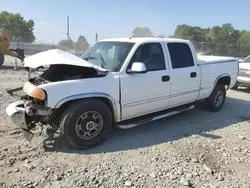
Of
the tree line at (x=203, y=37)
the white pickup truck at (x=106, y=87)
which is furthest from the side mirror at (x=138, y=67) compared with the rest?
the tree line at (x=203, y=37)

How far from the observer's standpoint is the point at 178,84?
530cm

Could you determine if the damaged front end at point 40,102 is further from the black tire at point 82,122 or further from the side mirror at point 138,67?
the side mirror at point 138,67

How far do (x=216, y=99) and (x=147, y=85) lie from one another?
2823 millimetres

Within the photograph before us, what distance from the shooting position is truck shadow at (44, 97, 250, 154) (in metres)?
4.37

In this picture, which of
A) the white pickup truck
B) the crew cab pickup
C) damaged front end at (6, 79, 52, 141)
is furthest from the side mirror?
the crew cab pickup

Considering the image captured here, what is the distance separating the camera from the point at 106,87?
423 centimetres

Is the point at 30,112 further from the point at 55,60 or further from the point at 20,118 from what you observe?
the point at 55,60

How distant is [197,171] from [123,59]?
7.41ft

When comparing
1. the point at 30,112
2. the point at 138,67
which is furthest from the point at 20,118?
the point at 138,67

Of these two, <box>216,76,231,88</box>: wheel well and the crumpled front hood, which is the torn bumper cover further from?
<box>216,76,231,88</box>: wheel well

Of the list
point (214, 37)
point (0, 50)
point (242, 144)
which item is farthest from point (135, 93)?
point (214, 37)

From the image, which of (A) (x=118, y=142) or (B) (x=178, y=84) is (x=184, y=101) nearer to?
(B) (x=178, y=84)

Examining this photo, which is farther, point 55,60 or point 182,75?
point 182,75

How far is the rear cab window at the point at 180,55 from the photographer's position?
5262mm
